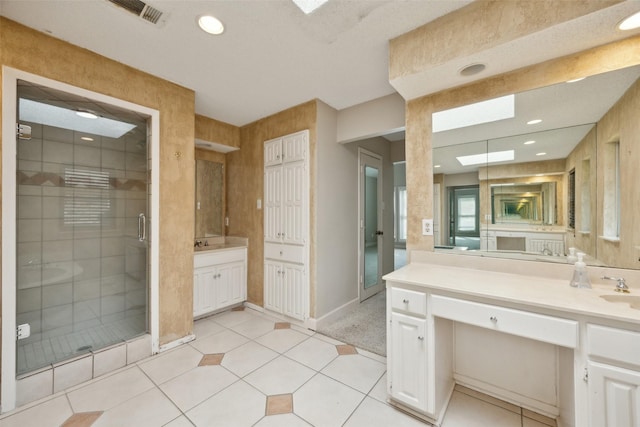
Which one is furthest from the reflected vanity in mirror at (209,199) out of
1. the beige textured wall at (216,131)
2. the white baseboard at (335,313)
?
the white baseboard at (335,313)

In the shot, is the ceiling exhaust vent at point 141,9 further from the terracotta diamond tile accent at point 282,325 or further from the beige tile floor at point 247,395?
the terracotta diamond tile accent at point 282,325

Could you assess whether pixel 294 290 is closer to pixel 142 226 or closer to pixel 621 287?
pixel 142 226

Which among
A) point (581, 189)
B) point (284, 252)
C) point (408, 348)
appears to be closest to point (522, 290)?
point (408, 348)

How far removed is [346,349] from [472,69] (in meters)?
2.57

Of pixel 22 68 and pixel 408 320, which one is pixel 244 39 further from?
pixel 408 320

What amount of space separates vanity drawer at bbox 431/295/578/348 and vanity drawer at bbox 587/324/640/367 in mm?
54

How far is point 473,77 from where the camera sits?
1.78 meters

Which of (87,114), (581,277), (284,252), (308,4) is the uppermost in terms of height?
(308,4)

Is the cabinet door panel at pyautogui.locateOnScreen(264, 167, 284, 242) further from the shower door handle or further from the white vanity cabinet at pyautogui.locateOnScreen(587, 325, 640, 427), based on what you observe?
the white vanity cabinet at pyautogui.locateOnScreen(587, 325, 640, 427)

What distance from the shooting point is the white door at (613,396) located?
1.04 m

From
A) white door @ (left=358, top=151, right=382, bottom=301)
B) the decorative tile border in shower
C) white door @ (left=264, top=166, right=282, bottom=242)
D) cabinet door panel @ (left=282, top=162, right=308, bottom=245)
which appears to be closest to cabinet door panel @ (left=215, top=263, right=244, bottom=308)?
white door @ (left=264, top=166, right=282, bottom=242)

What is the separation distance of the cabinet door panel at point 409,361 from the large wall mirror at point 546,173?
0.78 metres

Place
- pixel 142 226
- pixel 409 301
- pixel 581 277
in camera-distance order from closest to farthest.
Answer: pixel 581 277 → pixel 409 301 → pixel 142 226

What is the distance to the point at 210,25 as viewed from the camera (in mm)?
1671
